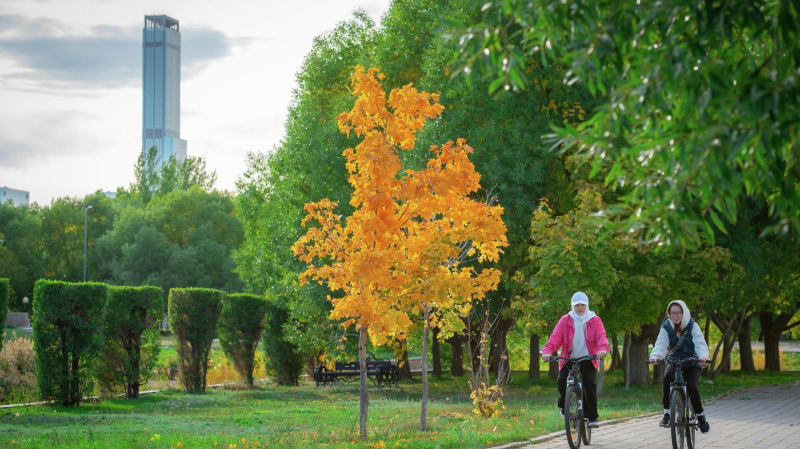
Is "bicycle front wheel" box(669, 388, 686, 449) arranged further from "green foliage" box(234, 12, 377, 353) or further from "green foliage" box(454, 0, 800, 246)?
"green foliage" box(234, 12, 377, 353)

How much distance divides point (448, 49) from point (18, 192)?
Answer: 481 feet

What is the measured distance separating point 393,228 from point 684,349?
13.7 feet

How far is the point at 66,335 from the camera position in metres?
16.9

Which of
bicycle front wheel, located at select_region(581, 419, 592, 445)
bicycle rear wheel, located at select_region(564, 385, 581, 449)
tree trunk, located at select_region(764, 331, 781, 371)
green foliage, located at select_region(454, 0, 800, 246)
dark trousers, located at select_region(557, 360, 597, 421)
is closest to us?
green foliage, located at select_region(454, 0, 800, 246)

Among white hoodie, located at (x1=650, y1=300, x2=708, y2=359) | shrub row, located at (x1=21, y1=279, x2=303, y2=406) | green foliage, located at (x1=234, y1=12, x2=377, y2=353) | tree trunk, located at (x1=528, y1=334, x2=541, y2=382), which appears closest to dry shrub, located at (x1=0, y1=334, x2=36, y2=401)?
shrub row, located at (x1=21, y1=279, x2=303, y2=406)

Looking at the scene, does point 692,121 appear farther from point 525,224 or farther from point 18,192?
point 18,192

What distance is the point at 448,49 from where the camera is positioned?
734 inches

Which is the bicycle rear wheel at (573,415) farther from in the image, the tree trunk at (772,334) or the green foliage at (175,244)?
the green foliage at (175,244)

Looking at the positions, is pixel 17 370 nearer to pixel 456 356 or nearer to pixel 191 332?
pixel 191 332

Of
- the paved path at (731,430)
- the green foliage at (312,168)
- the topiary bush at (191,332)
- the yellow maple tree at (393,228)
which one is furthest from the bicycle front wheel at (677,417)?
the topiary bush at (191,332)

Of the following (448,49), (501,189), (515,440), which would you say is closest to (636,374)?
(501,189)

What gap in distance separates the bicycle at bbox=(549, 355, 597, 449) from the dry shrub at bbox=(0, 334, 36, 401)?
532 inches

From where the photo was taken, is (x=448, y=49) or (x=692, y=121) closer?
(x=692, y=121)

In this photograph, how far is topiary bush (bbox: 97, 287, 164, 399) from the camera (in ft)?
60.9
